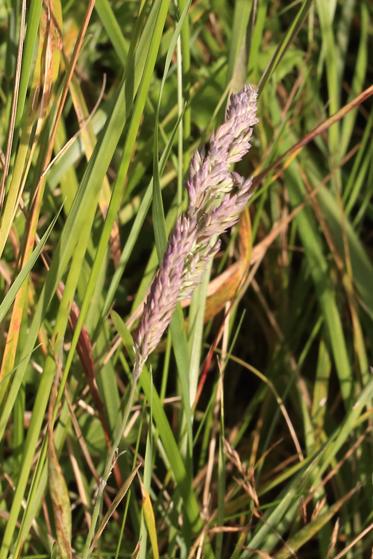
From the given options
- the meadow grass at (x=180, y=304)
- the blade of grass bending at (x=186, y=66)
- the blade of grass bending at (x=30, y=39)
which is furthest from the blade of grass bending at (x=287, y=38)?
the blade of grass bending at (x=30, y=39)

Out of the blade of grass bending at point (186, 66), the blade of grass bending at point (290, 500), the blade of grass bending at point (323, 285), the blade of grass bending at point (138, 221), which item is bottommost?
the blade of grass bending at point (290, 500)

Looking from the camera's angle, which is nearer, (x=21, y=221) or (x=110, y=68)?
(x=21, y=221)

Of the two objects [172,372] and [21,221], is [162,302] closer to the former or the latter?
[21,221]

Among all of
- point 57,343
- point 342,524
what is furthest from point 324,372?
point 57,343

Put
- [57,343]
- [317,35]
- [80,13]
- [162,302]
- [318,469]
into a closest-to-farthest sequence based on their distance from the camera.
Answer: [162,302] → [57,343] → [318,469] → [80,13] → [317,35]

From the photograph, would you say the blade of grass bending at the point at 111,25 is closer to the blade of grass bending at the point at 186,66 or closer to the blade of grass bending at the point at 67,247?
the blade of grass bending at the point at 186,66

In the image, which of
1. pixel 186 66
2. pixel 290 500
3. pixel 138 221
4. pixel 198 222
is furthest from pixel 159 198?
pixel 290 500

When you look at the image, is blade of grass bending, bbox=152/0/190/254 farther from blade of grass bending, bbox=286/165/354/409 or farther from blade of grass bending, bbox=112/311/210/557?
blade of grass bending, bbox=286/165/354/409
